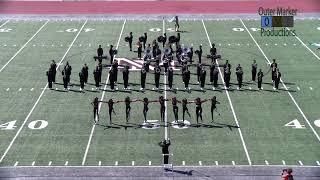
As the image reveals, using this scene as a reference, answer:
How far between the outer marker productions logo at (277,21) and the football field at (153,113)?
147 cm

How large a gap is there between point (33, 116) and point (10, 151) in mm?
4129

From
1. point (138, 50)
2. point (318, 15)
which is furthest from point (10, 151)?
point (318, 15)

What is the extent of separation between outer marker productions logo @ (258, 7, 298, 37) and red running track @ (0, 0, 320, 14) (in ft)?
4.56

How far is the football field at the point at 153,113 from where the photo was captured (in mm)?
25375

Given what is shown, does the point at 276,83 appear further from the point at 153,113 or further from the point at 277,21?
the point at 277,21

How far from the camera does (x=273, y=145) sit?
26.3 metres

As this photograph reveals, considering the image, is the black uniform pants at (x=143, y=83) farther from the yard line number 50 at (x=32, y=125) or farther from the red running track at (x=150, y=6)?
the red running track at (x=150, y=6)

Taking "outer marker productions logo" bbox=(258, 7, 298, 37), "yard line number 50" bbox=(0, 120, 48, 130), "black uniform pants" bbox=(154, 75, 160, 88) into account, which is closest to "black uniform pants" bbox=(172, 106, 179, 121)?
"black uniform pants" bbox=(154, 75, 160, 88)

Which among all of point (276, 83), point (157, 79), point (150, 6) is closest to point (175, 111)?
point (157, 79)

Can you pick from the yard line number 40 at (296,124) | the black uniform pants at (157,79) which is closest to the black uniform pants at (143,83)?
the black uniform pants at (157,79)

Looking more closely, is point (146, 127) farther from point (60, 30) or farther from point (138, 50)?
point (60, 30)

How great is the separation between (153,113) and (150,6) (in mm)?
28859

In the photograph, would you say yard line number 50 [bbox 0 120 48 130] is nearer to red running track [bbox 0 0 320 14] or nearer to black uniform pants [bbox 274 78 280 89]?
black uniform pants [bbox 274 78 280 89]

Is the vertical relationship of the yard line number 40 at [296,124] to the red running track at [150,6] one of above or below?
below
